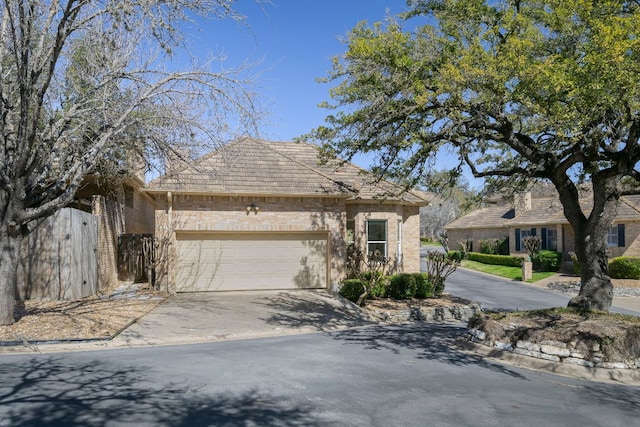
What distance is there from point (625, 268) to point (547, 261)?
17.0 ft

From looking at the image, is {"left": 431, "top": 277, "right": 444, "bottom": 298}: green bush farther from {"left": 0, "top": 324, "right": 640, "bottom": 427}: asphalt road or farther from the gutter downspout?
the gutter downspout

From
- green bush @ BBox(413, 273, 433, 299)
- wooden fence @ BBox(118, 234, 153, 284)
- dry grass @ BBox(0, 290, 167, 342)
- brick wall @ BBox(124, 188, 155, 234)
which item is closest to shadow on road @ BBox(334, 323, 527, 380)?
green bush @ BBox(413, 273, 433, 299)

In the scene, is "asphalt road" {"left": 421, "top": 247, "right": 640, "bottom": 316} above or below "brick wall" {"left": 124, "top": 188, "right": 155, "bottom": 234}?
below

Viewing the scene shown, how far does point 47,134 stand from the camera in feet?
35.4

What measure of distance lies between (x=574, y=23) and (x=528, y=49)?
101 centimetres

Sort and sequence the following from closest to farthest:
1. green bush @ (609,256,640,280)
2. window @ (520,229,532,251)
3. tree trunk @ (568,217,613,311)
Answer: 1. tree trunk @ (568,217,613,311)
2. green bush @ (609,256,640,280)
3. window @ (520,229,532,251)

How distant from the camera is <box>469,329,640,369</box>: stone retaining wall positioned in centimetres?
838

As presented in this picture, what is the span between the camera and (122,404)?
5.75 meters

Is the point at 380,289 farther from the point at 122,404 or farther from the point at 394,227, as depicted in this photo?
the point at 122,404

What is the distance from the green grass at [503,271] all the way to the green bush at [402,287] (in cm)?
1329

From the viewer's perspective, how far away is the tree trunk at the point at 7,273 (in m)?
9.96

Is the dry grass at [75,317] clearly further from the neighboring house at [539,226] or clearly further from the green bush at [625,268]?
the green bush at [625,268]

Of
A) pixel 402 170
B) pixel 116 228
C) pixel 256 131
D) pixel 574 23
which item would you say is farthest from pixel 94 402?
pixel 116 228

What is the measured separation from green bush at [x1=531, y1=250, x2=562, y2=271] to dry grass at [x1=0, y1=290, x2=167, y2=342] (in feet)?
76.3
